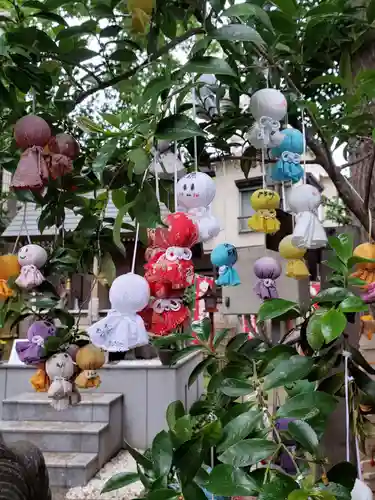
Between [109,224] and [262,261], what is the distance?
1.21 feet

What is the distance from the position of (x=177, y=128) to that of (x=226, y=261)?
557 mm

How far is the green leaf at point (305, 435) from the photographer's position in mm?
526

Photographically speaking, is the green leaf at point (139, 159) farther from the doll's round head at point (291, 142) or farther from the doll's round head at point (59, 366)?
the doll's round head at point (59, 366)

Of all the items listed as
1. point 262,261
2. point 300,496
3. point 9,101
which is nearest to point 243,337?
point 262,261

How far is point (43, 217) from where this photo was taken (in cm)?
109

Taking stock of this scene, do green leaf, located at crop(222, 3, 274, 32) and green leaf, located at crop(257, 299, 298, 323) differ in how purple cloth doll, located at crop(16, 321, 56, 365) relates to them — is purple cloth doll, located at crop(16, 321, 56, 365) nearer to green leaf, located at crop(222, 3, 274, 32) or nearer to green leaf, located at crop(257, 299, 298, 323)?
green leaf, located at crop(257, 299, 298, 323)

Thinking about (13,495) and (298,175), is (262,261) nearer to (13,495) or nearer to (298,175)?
(298,175)

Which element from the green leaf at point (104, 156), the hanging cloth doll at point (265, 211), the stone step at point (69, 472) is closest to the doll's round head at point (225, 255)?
the hanging cloth doll at point (265, 211)

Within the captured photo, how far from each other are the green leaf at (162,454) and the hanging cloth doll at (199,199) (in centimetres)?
32

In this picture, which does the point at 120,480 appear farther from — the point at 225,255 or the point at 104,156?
the point at 225,255

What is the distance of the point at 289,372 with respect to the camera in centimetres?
58

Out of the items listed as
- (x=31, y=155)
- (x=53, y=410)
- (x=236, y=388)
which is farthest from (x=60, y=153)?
(x=53, y=410)

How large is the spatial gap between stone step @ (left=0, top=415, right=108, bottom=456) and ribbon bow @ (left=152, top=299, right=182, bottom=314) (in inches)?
110

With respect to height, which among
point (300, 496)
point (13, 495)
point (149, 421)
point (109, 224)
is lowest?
point (149, 421)
